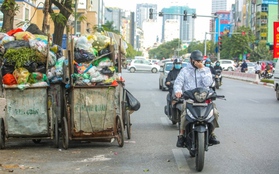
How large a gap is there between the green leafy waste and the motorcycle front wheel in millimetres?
3761

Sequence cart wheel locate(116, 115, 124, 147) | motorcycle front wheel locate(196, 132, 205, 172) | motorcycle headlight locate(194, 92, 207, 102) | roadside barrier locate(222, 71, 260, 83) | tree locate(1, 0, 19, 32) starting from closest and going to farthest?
motorcycle front wheel locate(196, 132, 205, 172) < motorcycle headlight locate(194, 92, 207, 102) < cart wheel locate(116, 115, 124, 147) < tree locate(1, 0, 19, 32) < roadside barrier locate(222, 71, 260, 83)

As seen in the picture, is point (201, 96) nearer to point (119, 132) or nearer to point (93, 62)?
point (119, 132)

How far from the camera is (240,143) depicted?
36.8ft

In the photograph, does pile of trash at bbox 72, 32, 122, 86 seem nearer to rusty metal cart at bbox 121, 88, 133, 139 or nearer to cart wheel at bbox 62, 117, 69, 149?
cart wheel at bbox 62, 117, 69, 149

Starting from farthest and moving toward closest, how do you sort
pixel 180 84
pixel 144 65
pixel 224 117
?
pixel 144 65, pixel 224 117, pixel 180 84

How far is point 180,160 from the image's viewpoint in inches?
360

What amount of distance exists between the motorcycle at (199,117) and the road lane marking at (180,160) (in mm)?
310

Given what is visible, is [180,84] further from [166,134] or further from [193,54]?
[166,134]

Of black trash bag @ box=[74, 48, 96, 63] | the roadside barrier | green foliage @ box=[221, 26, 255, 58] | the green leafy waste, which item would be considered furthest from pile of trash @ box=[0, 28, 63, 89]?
green foliage @ box=[221, 26, 255, 58]

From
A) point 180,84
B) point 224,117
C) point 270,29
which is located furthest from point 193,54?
point 270,29

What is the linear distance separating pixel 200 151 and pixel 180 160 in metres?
1.18

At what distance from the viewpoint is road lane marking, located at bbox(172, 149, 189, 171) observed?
28.0ft

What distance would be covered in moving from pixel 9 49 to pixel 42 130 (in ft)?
4.96

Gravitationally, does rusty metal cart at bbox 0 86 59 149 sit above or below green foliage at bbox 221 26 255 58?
below
